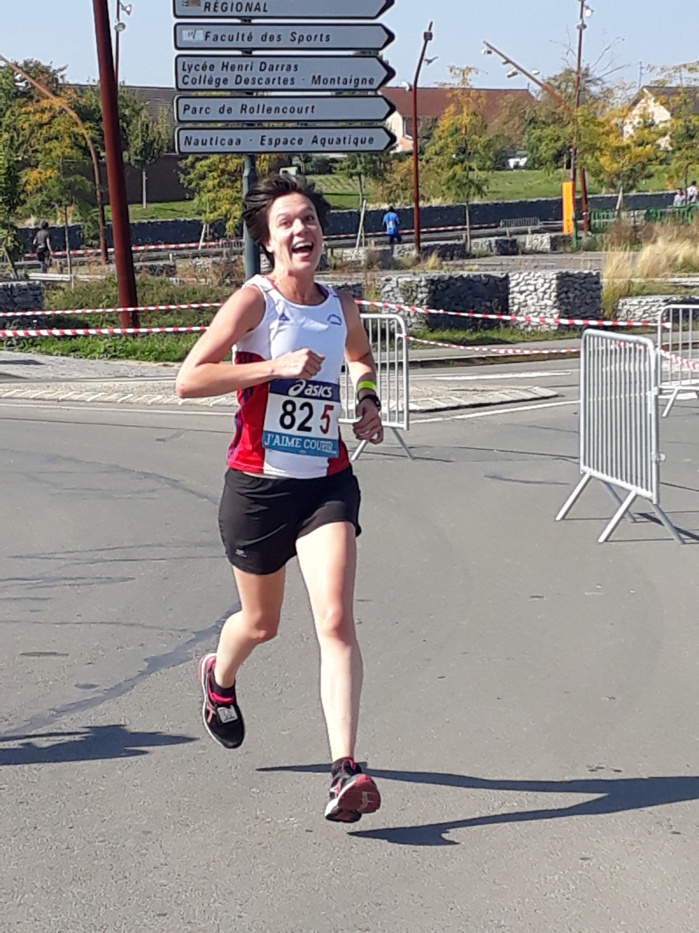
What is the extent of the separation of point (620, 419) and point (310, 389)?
16.0 feet

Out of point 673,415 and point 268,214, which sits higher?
point 268,214

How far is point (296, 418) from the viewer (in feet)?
15.2

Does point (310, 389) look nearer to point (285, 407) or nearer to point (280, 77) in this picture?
point (285, 407)

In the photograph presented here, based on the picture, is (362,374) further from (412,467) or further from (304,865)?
(412,467)

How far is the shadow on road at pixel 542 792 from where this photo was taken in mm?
4418

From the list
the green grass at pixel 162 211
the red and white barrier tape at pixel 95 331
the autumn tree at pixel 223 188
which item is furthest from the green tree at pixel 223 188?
the green grass at pixel 162 211

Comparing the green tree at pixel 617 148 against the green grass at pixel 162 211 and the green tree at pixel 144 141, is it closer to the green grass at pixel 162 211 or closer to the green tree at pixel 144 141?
the green tree at pixel 144 141

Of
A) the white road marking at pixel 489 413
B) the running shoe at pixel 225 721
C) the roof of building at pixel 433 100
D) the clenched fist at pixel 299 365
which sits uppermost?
the roof of building at pixel 433 100

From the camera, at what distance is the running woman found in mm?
4480

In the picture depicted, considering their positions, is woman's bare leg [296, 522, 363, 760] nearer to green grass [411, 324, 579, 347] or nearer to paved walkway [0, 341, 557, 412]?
paved walkway [0, 341, 557, 412]

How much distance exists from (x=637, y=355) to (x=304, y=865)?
562cm

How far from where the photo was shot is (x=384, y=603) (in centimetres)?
739

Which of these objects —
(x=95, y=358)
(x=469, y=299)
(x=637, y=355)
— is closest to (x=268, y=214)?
(x=637, y=355)

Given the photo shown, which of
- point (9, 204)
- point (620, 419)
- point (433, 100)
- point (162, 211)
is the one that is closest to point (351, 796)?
point (620, 419)
